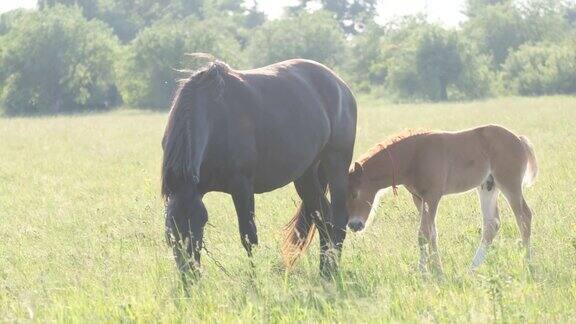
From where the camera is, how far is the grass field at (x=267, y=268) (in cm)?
436

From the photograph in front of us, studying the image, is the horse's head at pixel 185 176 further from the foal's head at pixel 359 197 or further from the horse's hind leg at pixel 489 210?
the horse's hind leg at pixel 489 210

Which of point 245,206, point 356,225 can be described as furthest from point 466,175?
point 245,206

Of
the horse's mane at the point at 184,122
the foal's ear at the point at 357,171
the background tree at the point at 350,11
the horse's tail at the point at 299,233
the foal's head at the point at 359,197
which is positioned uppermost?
the horse's mane at the point at 184,122

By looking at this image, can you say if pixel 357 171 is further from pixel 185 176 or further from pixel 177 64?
pixel 177 64

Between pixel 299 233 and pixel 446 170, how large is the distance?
1.25 meters

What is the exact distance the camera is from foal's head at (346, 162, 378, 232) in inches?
255

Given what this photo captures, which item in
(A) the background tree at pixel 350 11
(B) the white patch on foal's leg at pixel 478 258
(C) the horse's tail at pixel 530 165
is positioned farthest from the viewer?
(A) the background tree at pixel 350 11

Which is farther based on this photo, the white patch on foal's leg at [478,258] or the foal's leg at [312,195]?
the foal's leg at [312,195]

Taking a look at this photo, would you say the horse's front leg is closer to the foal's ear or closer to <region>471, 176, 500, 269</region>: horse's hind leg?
the foal's ear

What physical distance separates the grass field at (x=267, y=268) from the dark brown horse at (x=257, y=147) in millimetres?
287

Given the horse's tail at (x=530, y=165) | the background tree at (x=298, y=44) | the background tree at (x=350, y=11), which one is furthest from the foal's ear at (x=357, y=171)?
the background tree at (x=350, y=11)

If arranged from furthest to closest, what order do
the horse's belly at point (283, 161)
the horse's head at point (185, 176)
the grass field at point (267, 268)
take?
the horse's belly at point (283, 161), the horse's head at point (185, 176), the grass field at point (267, 268)

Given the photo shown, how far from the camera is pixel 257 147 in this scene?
5.76 metres

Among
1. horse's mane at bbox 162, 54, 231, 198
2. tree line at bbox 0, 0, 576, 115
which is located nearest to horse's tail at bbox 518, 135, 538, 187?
horse's mane at bbox 162, 54, 231, 198
